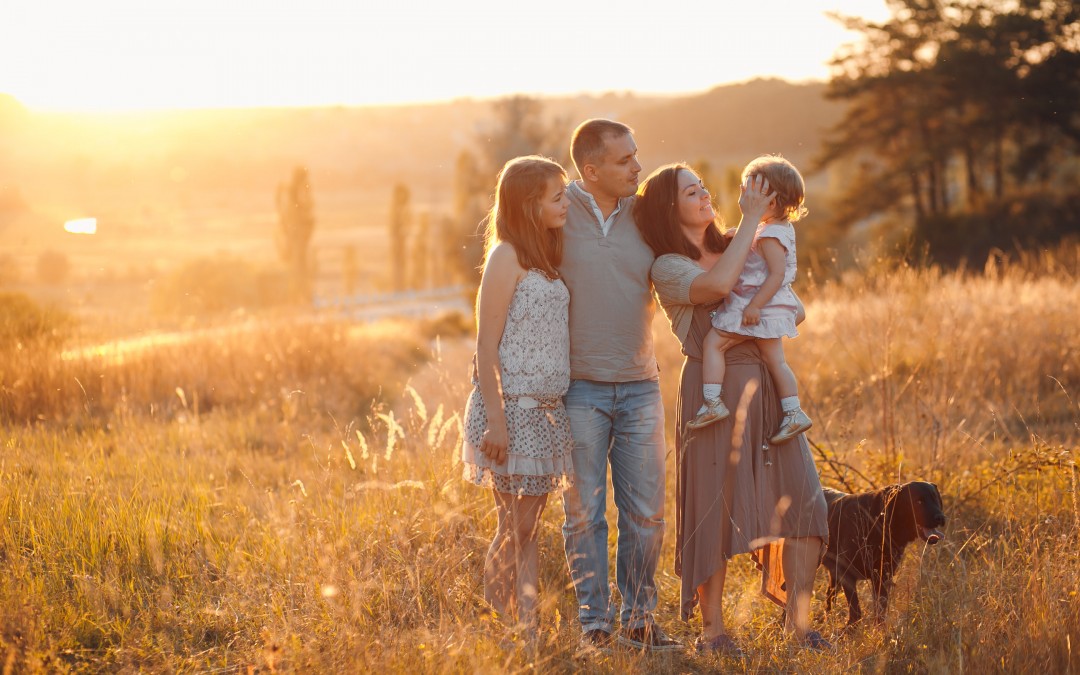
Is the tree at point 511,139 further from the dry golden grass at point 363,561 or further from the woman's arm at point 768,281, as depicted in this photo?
the woman's arm at point 768,281

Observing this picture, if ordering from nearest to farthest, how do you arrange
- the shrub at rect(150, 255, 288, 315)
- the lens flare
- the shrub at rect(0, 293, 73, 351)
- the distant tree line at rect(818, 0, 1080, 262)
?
the lens flare, the shrub at rect(0, 293, 73, 351), the distant tree line at rect(818, 0, 1080, 262), the shrub at rect(150, 255, 288, 315)

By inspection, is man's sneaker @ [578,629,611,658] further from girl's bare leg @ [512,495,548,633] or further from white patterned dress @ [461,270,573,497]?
white patterned dress @ [461,270,573,497]

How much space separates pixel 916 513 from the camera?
382 centimetres

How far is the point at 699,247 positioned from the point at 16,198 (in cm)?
1024

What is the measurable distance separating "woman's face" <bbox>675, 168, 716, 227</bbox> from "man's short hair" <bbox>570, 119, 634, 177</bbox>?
1.06 feet

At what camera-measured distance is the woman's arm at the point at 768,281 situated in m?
3.76

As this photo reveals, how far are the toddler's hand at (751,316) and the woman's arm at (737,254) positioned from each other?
12 centimetres

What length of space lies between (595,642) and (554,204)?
1833mm

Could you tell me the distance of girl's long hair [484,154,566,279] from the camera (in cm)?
373

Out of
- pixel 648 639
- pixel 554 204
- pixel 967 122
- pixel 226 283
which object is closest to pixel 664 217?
pixel 554 204

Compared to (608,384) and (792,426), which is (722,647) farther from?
(608,384)

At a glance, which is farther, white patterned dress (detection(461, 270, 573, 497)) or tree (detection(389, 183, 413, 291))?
tree (detection(389, 183, 413, 291))

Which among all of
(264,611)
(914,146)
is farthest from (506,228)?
(914,146)

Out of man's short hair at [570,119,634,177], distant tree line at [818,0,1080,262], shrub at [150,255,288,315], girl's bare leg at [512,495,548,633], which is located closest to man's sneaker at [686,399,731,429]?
girl's bare leg at [512,495,548,633]
